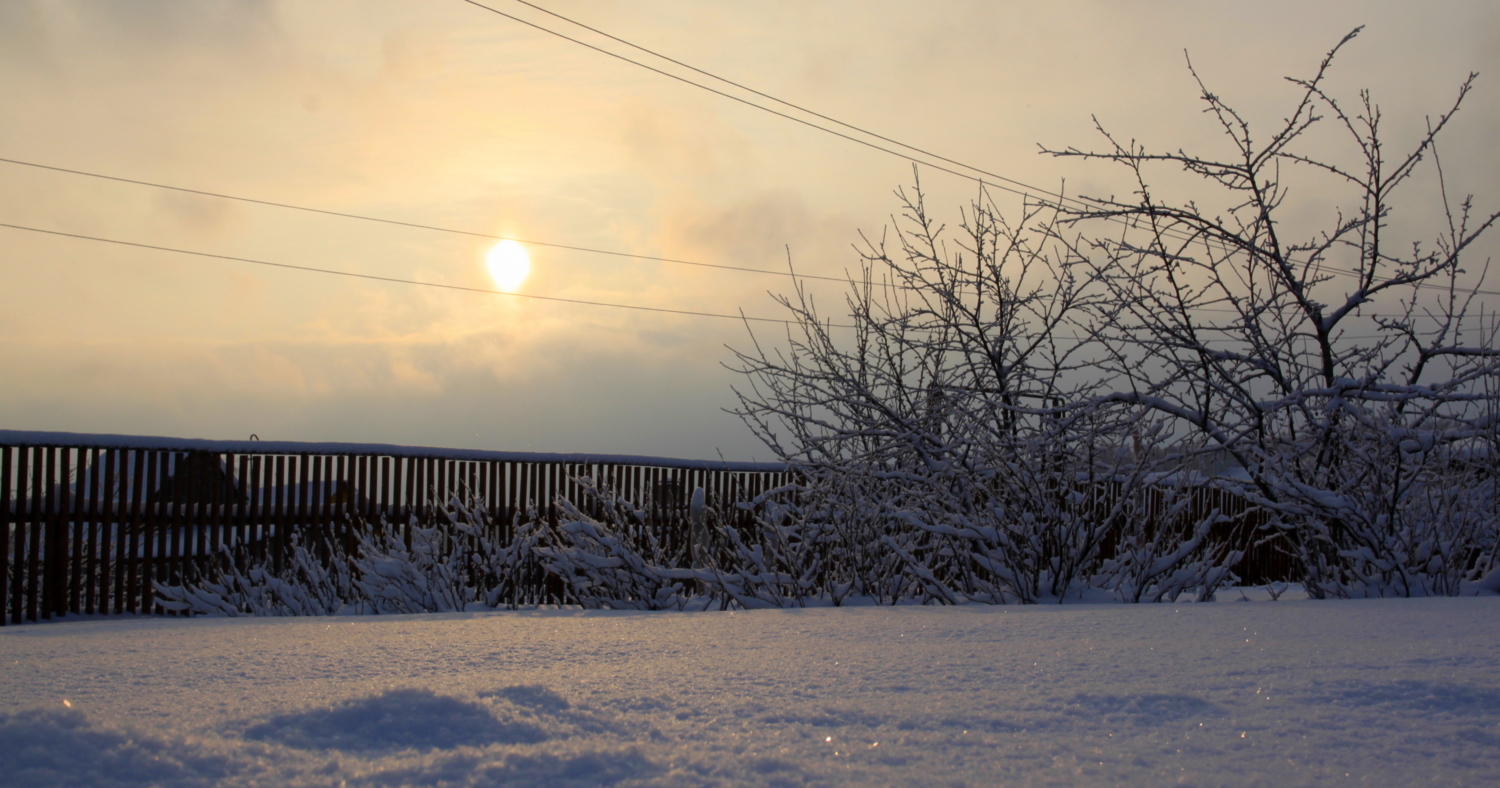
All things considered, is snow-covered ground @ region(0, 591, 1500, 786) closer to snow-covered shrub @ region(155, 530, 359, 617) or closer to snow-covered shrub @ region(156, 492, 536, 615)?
snow-covered shrub @ region(156, 492, 536, 615)

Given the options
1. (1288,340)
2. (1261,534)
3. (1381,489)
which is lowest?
(1261,534)

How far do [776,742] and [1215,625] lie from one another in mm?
1724

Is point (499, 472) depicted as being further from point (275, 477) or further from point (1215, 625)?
point (1215, 625)

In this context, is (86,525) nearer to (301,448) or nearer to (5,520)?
(5,520)

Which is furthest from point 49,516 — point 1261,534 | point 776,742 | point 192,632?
point 1261,534

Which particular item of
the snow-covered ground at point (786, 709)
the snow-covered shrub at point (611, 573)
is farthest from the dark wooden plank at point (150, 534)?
the snow-covered ground at point (786, 709)

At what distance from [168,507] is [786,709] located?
8.08 m

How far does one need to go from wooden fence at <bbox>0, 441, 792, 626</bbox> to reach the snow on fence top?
3cm

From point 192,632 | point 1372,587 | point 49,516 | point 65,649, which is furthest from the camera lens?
point 49,516

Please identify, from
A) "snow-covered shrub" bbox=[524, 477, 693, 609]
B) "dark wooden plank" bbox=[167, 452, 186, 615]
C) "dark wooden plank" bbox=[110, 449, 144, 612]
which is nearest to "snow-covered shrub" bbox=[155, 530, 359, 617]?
"dark wooden plank" bbox=[167, 452, 186, 615]

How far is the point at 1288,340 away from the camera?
15.0 ft

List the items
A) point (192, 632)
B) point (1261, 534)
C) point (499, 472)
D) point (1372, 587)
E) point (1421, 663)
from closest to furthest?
point (1421, 663) < point (192, 632) < point (1372, 587) < point (499, 472) < point (1261, 534)

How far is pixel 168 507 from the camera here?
25.9 ft

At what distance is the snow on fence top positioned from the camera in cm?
723
